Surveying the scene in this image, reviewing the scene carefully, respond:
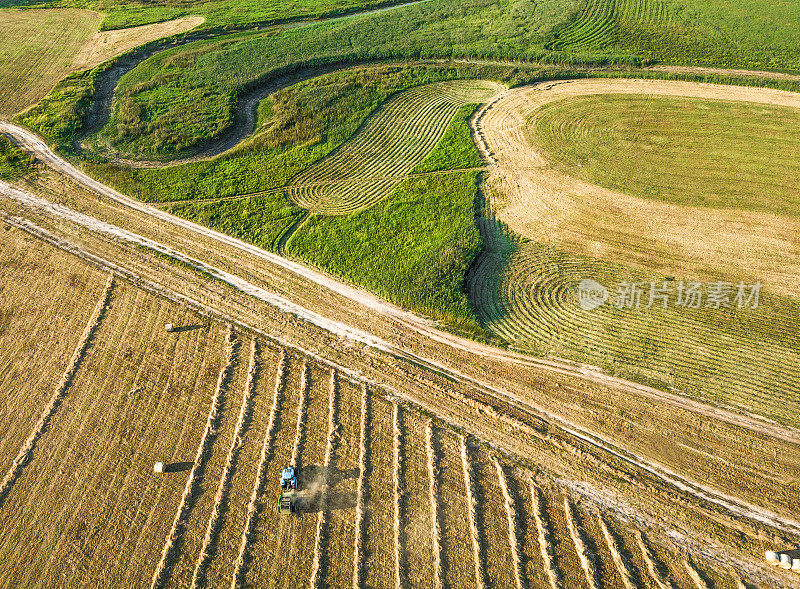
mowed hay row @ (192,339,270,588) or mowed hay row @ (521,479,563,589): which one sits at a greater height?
mowed hay row @ (192,339,270,588)

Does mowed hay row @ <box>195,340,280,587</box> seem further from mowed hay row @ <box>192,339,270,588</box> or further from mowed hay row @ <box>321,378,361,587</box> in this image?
mowed hay row @ <box>321,378,361,587</box>

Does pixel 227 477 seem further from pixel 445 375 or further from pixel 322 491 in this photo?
pixel 445 375

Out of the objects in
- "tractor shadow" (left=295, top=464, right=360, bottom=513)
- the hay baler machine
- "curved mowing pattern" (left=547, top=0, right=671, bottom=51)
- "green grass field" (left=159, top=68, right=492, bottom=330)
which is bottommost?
"tractor shadow" (left=295, top=464, right=360, bottom=513)

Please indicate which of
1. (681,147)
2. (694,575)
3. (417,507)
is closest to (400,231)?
(417,507)

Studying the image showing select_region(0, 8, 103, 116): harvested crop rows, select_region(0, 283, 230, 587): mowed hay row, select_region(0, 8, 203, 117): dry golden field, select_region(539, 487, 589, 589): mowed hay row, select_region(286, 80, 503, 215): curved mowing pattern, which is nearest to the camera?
select_region(539, 487, 589, 589): mowed hay row

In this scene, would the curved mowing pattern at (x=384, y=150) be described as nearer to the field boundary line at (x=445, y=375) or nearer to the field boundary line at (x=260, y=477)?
the field boundary line at (x=445, y=375)

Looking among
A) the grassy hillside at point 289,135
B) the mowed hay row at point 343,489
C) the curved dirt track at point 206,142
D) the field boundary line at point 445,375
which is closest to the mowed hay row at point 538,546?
the field boundary line at point 445,375

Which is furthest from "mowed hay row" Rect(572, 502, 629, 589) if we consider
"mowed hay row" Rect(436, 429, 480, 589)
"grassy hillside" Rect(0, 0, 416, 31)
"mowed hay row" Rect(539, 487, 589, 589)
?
"grassy hillside" Rect(0, 0, 416, 31)

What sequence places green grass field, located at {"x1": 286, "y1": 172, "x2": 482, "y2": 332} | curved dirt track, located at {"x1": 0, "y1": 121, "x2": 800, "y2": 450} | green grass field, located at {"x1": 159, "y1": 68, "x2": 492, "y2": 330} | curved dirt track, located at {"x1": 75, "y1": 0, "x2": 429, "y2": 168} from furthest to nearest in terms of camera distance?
curved dirt track, located at {"x1": 75, "y1": 0, "x2": 429, "y2": 168}, green grass field, located at {"x1": 159, "y1": 68, "x2": 492, "y2": 330}, green grass field, located at {"x1": 286, "y1": 172, "x2": 482, "y2": 332}, curved dirt track, located at {"x1": 0, "y1": 121, "x2": 800, "y2": 450}
